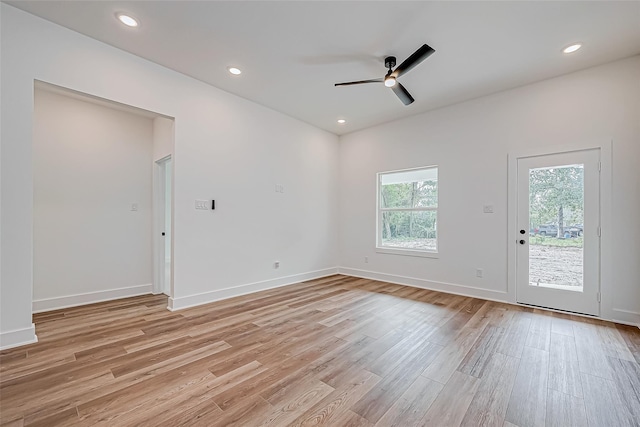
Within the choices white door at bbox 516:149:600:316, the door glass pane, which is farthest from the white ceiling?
the door glass pane

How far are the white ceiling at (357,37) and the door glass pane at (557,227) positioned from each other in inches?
52.9

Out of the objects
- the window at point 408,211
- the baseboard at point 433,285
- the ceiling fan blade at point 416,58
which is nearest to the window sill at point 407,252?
the window at point 408,211

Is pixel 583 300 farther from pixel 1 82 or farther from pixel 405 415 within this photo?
pixel 1 82

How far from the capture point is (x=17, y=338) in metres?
2.40

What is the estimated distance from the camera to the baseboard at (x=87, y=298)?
339 cm

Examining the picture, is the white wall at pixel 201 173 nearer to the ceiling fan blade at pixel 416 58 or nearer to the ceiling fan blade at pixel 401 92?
the ceiling fan blade at pixel 401 92

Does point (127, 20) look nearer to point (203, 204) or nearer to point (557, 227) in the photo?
point (203, 204)

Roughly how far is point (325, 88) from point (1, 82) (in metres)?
3.32

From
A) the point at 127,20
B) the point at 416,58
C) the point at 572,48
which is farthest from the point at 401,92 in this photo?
the point at 127,20

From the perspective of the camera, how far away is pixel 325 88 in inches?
152

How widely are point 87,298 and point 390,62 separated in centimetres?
502

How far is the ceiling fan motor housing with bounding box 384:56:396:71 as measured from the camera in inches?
120

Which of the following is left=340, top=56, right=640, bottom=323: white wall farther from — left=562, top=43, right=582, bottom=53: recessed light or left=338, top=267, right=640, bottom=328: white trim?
left=562, top=43, right=582, bottom=53: recessed light

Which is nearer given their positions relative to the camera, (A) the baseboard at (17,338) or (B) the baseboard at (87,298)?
(A) the baseboard at (17,338)
